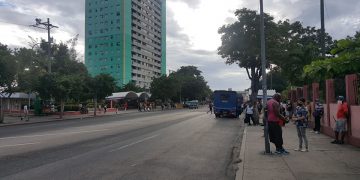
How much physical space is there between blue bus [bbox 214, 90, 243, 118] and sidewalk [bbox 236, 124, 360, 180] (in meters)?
27.6

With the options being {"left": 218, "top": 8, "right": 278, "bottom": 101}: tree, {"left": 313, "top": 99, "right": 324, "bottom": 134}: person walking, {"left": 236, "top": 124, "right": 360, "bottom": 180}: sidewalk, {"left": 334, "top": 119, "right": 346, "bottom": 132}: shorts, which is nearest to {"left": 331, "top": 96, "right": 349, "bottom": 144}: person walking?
{"left": 334, "top": 119, "right": 346, "bottom": 132}: shorts

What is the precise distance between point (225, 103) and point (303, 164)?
32.0m

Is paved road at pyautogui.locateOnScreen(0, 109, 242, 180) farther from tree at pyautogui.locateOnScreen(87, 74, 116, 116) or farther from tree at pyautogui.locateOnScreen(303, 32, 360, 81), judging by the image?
tree at pyautogui.locateOnScreen(87, 74, 116, 116)

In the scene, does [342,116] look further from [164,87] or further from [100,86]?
[164,87]

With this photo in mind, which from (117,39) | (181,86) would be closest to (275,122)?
(181,86)

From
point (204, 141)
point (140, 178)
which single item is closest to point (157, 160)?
point (140, 178)

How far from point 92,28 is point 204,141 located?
127 m

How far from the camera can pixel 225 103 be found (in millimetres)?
42812

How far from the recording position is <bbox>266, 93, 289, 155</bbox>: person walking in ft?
42.0

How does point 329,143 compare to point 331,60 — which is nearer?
point 331,60

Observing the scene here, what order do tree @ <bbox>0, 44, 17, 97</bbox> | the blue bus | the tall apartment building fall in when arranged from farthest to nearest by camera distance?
the tall apartment building, the blue bus, tree @ <bbox>0, 44, 17, 97</bbox>

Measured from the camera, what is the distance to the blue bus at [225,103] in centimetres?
4259

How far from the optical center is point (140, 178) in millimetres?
9219

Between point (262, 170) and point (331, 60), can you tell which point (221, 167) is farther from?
point (331, 60)
